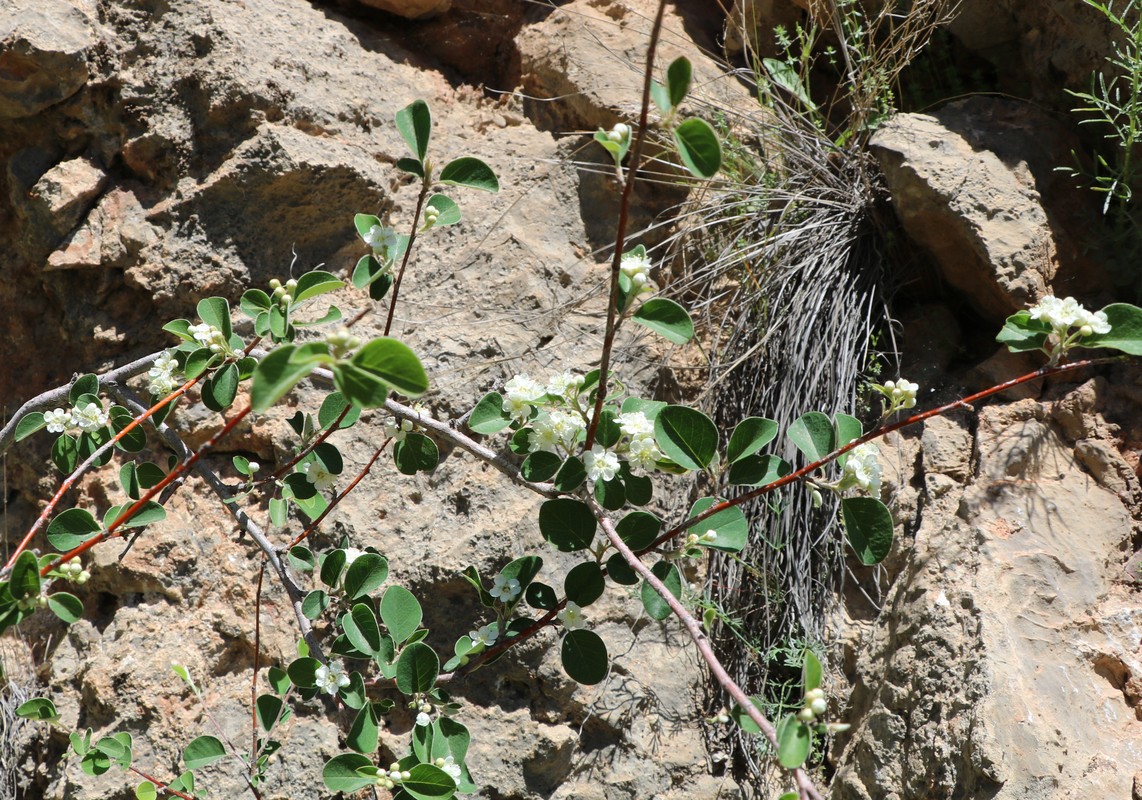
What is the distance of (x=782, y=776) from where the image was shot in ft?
5.78

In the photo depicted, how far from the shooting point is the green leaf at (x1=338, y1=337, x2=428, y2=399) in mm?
789

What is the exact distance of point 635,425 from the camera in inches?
45.4

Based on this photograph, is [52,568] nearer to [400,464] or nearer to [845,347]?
[400,464]

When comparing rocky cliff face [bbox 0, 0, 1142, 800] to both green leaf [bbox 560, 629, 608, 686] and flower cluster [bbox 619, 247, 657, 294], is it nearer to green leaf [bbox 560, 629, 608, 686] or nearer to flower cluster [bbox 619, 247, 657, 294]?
green leaf [bbox 560, 629, 608, 686]

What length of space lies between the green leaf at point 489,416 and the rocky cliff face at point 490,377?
58 centimetres

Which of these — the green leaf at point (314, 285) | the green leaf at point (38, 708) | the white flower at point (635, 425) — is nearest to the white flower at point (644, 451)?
the white flower at point (635, 425)

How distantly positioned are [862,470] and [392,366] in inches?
23.7

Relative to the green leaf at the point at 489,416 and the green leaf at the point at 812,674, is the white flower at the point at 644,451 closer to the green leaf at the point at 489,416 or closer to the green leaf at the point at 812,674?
the green leaf at the point at 489,416

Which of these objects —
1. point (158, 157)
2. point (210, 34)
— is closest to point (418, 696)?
point (158, 157)

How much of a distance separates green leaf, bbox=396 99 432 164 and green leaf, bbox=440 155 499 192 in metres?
0.04

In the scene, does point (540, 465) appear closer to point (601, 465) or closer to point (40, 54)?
point (601, 465)

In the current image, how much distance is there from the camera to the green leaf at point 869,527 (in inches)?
42.9

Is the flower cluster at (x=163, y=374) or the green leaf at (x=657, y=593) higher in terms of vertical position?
the flower cluster at (x=163, y=374)

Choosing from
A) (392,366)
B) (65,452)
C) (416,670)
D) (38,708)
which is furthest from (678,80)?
(38,708)
